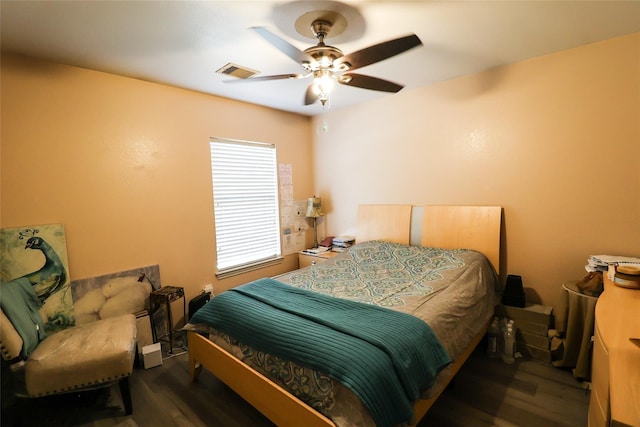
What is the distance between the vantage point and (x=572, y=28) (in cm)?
198

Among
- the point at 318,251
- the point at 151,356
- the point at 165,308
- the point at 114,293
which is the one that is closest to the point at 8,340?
the point at 114,293

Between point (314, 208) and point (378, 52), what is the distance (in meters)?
2.53

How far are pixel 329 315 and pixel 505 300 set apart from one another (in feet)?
5.88

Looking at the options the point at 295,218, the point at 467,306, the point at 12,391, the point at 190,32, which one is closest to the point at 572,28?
the point at 467,306

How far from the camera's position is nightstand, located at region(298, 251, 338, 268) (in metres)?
3.61

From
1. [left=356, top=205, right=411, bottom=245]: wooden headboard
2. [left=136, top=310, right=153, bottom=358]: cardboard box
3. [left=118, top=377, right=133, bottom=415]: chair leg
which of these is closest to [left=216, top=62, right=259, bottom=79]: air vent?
[left=356, top=205, right=411, bottom=245]: wooden headboard

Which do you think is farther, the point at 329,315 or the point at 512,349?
the point at 512,349

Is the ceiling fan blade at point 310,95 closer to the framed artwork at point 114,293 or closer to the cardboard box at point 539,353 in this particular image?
the framed artwork at point 114,293

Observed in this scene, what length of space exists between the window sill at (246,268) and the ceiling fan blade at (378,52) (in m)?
2.51

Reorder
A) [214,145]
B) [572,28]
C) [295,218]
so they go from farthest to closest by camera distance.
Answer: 1. [295,218]
2. [214,145]
3. [572,28]

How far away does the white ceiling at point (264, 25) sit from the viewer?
64.7 inches

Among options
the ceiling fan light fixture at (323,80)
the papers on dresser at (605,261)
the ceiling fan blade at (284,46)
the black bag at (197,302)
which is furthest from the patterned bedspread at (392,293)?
the ceiling fan blade at (284,46)

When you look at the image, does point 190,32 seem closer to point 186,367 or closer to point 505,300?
point 186,367

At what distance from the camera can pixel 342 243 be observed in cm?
373
